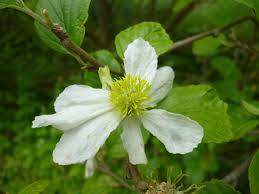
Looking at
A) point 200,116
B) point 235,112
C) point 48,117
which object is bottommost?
point 235,112

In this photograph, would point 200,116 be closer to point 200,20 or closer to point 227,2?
point 227,2

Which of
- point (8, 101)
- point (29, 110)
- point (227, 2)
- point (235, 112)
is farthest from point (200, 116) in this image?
point (8, 101)

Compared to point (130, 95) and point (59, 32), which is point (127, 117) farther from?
point (59, 32)

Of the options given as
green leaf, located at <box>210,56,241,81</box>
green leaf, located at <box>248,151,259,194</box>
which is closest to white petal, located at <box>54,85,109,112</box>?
green leaf, located at <box>248,151,259,194</box>

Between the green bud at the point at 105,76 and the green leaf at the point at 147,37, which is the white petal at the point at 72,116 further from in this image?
the green leaf at the point at 147,37

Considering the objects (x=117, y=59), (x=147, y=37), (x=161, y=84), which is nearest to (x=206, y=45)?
(x=117, y=59)

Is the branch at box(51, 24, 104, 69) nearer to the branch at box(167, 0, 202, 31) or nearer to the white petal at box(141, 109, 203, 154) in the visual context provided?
the white petal at box(141, 109, 203, 154)

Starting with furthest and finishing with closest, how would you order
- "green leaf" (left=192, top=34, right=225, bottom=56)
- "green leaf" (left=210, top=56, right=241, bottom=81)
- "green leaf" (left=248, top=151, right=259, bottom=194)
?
"green leaf" (left=210, top=56, right=241, bottom=81), "green leaf" (left=192, top=34, right=225, bottom=56), "green leaf" (left=248, top=151, right=259, bottom=194)
